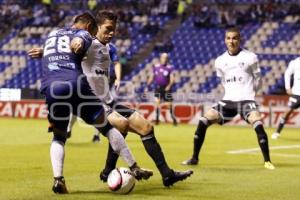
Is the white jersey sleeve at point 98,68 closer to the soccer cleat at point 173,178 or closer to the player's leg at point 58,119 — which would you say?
the player's leg at point 58,119

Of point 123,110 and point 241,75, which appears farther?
point 241,75

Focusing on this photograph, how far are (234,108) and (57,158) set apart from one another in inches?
157

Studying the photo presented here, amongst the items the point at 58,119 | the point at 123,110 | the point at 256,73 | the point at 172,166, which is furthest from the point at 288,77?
the point at 58,119

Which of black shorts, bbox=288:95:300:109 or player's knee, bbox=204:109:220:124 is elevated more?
player's knee, bbox=204:109:220:124

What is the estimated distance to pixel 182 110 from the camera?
2375cm

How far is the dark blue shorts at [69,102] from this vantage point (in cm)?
732

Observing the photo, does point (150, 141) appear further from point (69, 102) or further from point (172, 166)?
point (172, 166)

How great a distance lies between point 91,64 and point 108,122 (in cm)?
89

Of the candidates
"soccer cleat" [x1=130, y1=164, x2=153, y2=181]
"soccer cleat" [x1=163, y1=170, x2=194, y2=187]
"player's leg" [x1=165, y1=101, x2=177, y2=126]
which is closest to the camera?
"soccer cleat" [x1=130, y1=164, x2=153, y2=181]

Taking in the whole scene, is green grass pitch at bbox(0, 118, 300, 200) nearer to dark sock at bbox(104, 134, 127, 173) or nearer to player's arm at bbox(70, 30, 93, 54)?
dark sock at bbox(104, 134, 127, 173)

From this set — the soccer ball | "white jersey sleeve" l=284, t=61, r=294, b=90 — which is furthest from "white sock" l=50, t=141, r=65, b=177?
"white jersey sleeve" l=284, t=61, r=294, b=90

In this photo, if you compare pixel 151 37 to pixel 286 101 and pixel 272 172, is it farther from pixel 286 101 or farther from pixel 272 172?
pixel 272 172

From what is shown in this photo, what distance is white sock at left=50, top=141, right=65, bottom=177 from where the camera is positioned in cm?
731

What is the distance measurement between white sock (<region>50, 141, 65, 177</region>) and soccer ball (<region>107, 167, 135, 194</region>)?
0.56 m
